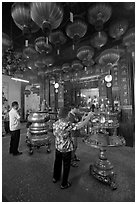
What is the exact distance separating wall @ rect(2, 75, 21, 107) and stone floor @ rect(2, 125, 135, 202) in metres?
7.60

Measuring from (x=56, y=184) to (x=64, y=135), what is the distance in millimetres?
941

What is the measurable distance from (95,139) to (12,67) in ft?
11.7

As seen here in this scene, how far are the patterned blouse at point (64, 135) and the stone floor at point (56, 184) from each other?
0.68 meters

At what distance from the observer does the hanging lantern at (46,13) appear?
5.19ft

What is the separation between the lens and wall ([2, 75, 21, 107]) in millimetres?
9352

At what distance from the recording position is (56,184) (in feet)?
6.50

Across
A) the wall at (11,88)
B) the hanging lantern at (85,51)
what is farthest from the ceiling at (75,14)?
the wall at (11,88)

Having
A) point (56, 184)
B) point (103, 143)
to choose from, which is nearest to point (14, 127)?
point (56, 184)

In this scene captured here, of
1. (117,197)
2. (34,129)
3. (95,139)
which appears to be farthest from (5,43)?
(117,197)

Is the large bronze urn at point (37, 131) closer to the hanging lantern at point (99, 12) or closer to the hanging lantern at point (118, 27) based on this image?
the hanging lantern at point (99, 12)

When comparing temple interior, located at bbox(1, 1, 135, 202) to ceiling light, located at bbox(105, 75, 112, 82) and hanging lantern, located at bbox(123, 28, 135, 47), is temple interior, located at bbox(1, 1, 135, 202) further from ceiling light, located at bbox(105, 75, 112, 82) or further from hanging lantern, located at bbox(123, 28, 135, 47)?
ceiling light, located at bbox(105, 75, 112, 82)

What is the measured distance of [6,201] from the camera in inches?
64.9

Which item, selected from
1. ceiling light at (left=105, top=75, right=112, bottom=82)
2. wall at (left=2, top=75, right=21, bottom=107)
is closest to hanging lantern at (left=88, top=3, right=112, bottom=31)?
ceiling light at (left=105, top=75, right=112, bottom=82)

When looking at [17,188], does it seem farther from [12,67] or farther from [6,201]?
[12,67]
